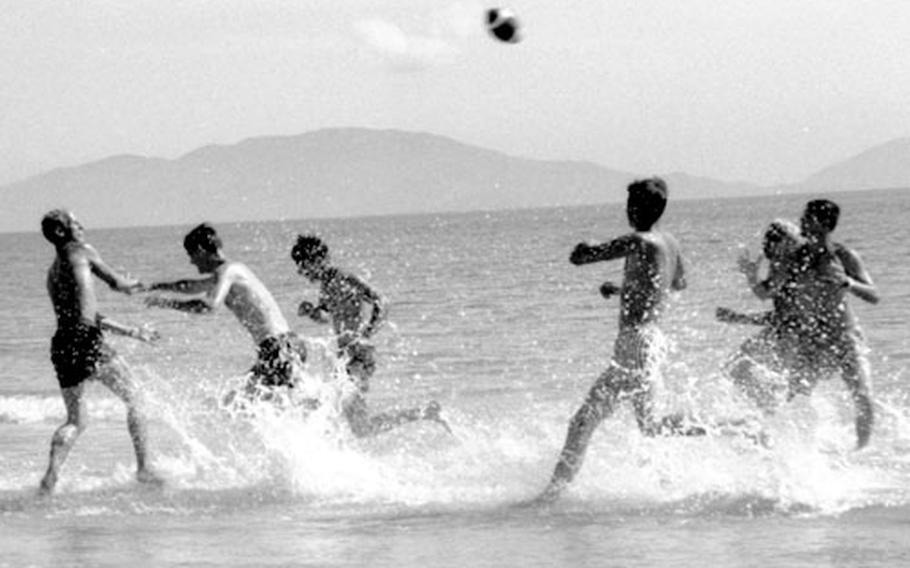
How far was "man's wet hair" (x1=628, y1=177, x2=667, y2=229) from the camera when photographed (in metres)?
8.68

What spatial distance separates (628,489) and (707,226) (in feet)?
308

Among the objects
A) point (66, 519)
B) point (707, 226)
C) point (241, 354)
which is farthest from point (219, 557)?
point (707, 226)

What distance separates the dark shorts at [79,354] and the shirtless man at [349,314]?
142 centimetres

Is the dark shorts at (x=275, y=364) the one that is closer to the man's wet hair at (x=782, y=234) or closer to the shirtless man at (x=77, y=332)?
the shirtless man at (x=77, y=332)

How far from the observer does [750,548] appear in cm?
792

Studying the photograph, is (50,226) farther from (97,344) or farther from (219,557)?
(219,557)

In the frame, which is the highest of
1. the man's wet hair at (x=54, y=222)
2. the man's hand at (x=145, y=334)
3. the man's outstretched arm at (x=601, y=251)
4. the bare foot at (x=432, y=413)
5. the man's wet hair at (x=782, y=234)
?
the man's wet hair at (x=54, y=222)

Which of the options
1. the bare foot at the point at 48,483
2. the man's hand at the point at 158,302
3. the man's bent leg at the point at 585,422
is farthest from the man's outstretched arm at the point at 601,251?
the bare foot at the point at 48,483

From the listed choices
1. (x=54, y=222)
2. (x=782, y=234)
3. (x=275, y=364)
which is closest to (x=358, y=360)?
(x=275, y=364)

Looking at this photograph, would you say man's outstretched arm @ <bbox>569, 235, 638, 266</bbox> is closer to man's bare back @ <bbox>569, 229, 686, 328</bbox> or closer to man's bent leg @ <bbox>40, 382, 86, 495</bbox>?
man's bare back @ <bbox>569, 229, 686, 328</bbox>

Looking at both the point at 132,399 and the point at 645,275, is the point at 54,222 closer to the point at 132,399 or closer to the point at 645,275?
the point at 132,399

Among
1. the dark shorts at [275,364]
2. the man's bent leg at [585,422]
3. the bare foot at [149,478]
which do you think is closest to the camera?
the man's bent leg at [585,422]

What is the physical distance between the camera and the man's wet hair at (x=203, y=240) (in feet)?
32.8

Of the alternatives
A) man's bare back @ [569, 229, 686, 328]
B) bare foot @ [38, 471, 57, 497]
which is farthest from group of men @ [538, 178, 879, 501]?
bare foot @ [38, 471, 57, 497]
